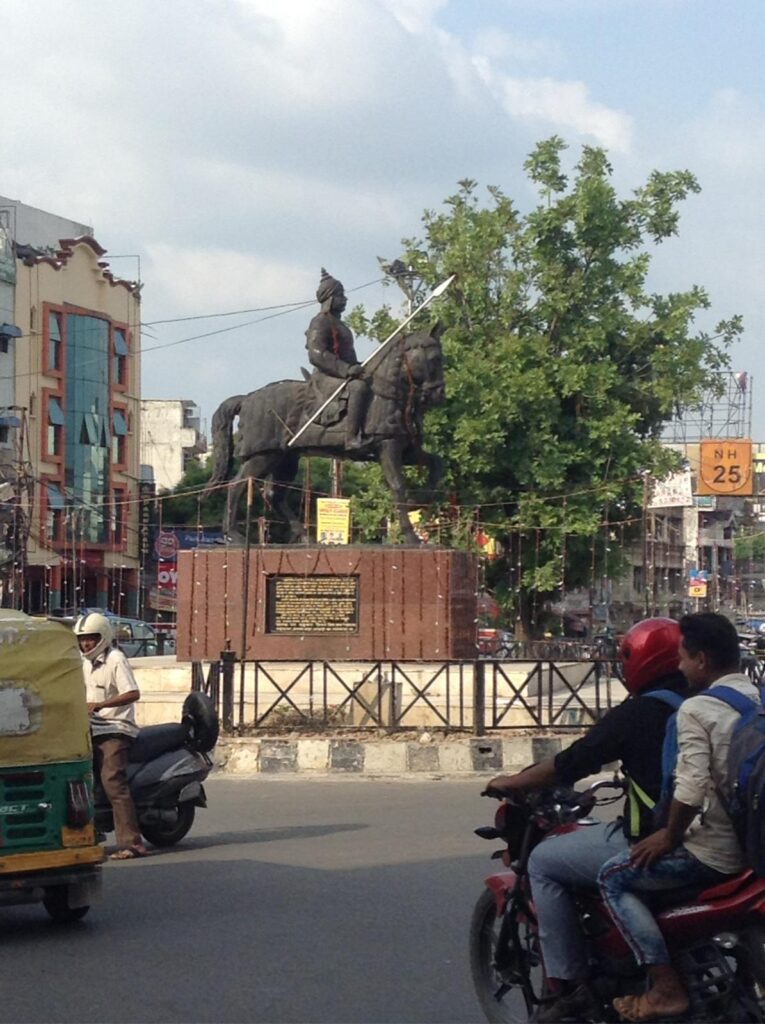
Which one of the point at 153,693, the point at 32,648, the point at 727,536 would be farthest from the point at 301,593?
the point at 727,536

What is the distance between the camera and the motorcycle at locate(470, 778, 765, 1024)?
16.6 ft

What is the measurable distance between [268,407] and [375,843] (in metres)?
13.0

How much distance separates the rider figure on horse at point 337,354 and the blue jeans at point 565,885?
17.6m

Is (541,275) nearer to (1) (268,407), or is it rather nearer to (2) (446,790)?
Answer: (1) (268,407)

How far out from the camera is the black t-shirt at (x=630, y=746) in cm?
549

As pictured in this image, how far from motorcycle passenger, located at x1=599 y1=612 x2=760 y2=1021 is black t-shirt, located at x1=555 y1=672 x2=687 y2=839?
21 cm

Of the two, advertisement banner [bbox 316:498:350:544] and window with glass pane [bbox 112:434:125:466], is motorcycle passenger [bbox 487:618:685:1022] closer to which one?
advertisement banner [bbox 316:498:350:544]

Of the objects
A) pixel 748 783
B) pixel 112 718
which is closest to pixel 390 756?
pixel 112 718

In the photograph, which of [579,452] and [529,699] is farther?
[579,452]

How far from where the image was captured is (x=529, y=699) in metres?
20.2

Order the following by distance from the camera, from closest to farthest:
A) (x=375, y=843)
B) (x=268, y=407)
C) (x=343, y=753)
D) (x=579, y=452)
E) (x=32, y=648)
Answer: (x=32, y=648)
(x=375, y=843)
(x=343, y=753)
(x=268, y=407)
(x=579, y=452)

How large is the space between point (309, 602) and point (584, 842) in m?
17.0

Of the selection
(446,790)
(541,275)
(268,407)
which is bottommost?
(446,790)

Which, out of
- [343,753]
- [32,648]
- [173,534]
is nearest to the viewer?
[32,648]
